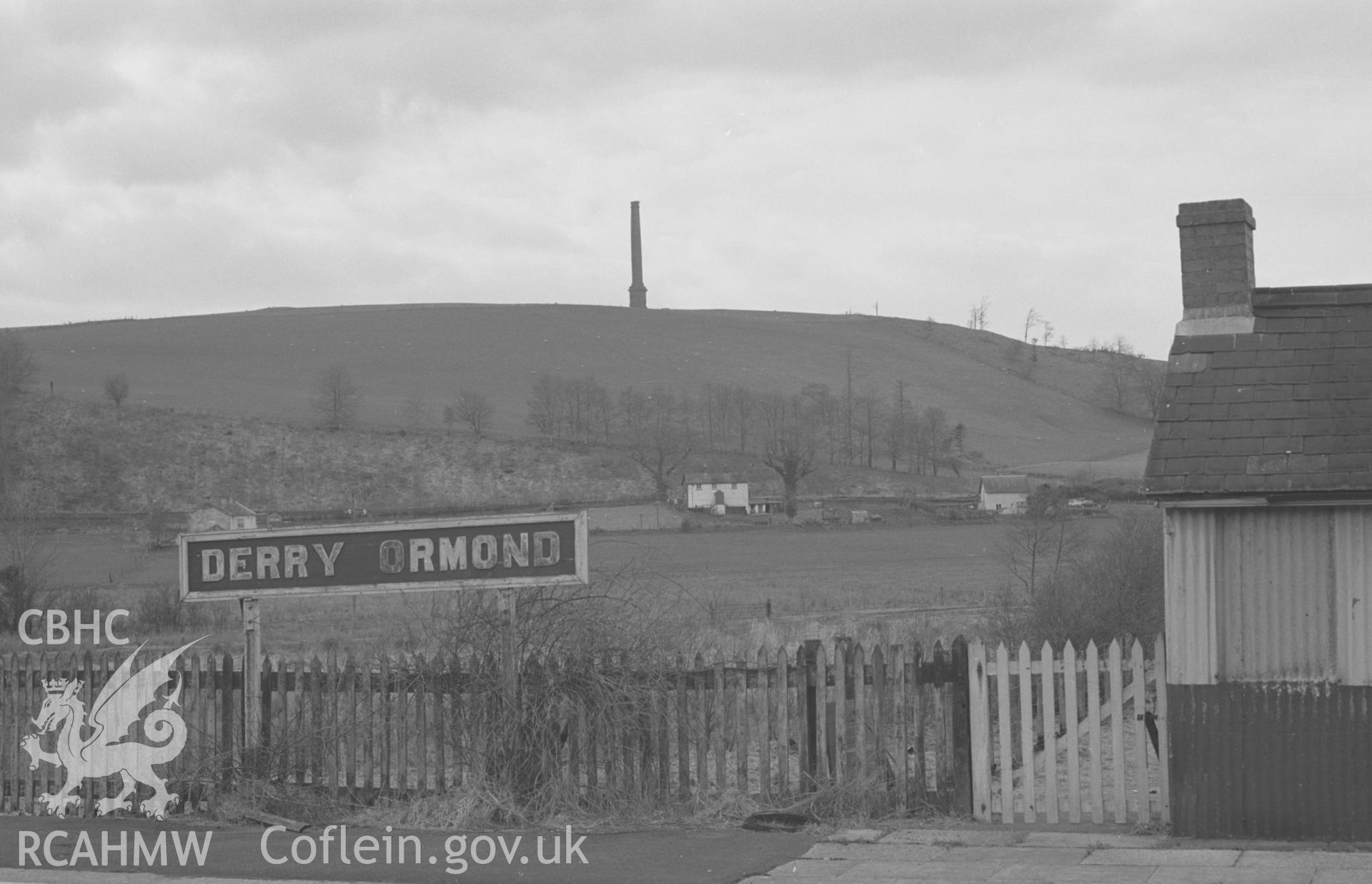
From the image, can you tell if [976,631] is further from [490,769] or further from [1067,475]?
[1067,475]

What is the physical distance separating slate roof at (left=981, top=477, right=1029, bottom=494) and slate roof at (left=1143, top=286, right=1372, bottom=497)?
7824 cm

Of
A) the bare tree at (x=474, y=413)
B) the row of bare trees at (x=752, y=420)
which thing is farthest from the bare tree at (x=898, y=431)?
the bare tree at (x=474, y=413)

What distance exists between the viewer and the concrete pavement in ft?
27.5

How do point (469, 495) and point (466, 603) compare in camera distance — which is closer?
point (466, 603)

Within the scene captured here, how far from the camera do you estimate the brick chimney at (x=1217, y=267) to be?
10.4 m

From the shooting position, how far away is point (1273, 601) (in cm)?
946

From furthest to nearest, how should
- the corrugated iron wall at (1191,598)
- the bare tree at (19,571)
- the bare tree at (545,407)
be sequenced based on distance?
the bare tree at (545,407), the bare tree at (19,571), the corrugated iron wall at (1191,598)

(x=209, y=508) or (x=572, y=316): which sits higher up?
(x=572, y=316)

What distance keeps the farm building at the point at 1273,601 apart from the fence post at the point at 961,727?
4.60ft

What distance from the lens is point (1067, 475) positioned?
92.2 m

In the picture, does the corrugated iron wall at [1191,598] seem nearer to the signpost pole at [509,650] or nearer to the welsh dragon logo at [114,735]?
the signpost pole at [509,650]

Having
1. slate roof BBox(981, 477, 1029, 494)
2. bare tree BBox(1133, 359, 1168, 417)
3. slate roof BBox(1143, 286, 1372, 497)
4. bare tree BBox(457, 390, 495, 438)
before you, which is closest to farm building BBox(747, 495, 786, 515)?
slate roof BBox(981, 477, 1029, 494)

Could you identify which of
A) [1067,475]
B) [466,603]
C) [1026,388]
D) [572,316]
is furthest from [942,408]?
[466,603]

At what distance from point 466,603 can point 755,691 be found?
2552 millimetres
